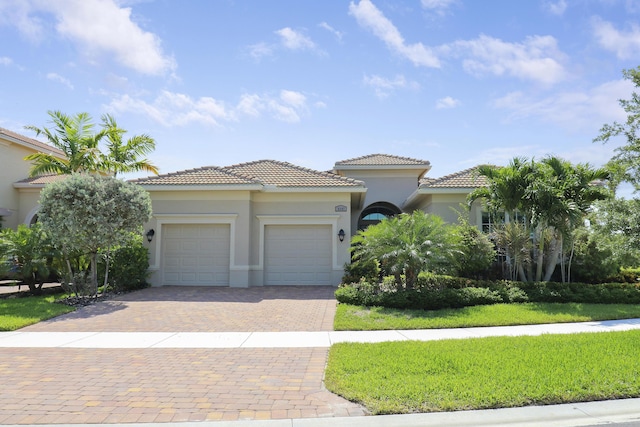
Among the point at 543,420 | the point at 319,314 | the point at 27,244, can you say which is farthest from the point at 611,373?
the point at 27,244

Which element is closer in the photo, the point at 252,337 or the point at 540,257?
the point at 252,337

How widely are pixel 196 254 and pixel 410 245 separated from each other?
8.58 meters

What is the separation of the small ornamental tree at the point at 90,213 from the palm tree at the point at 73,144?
287 centimetres

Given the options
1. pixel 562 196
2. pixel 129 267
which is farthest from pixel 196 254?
pixel 562 196

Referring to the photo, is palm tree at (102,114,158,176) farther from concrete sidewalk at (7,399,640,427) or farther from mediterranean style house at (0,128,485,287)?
concrete sidewalk at (7,399,640,427)

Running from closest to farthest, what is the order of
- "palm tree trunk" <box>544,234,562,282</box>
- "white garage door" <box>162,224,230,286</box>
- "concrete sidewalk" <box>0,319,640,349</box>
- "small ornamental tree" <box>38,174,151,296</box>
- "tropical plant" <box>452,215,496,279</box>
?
"concrete sidewalk" <box>0,319,640,349</box> → "small ornamental tree" <box>38,174,151,296</box> → "tropical plant" <box>452,215,496,279</box> → "palm tree trunk" <box>544,234,562,282</box> → "white garage door" <box>162,224,230,286</box>

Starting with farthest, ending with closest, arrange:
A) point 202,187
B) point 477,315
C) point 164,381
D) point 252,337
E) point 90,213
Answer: point 202,187 → point 90,213 → point 477,315 → point 252,337 → point 164,381

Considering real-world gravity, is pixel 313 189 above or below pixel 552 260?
above

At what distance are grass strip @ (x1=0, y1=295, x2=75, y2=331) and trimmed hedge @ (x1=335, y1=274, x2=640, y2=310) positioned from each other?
7393 mm

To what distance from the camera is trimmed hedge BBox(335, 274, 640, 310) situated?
10.9 metres

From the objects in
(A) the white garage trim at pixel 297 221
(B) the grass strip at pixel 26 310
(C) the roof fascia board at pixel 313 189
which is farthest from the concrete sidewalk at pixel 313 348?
(C) the roof fascia board at pixel 313 189

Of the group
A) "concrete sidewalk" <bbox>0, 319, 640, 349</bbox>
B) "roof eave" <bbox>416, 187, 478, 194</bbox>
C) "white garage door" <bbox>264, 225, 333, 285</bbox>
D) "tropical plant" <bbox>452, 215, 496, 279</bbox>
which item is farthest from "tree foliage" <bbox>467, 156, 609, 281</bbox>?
"white garage door" <bbox>264, 225, 333, 285</bbox>

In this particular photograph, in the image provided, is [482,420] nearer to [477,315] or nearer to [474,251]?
[477,315]

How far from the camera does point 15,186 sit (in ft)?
63.8
